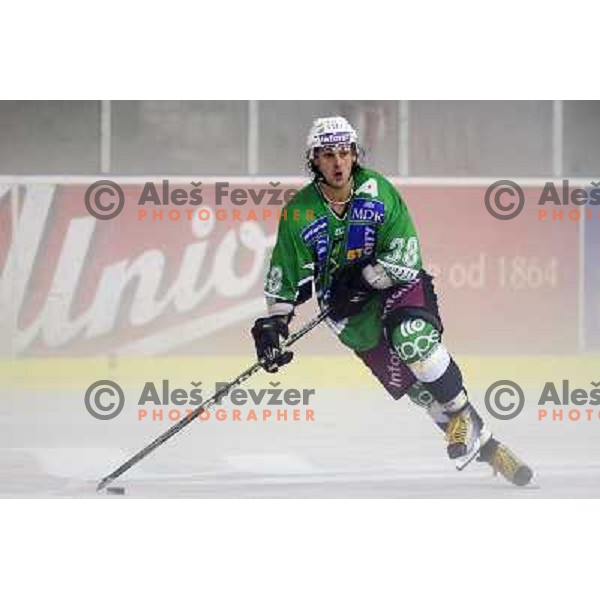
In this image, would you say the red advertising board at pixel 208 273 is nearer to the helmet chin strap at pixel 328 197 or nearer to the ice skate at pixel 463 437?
the helmet chin strap at pixel 328 197

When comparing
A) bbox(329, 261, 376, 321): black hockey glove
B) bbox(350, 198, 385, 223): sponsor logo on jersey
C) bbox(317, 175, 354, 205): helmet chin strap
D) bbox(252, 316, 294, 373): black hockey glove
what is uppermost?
bbox(317, 175, 354, 205): helmet chin strap

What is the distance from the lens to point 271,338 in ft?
39.3

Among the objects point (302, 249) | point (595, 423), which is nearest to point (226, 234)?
point (302, 249)

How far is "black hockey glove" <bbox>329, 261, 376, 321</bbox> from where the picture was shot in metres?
11.9

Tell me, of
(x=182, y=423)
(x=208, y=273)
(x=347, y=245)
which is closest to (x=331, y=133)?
(x=347, y=245)

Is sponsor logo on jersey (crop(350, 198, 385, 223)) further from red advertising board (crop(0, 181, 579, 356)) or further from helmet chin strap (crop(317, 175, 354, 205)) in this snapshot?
red advertising board (crop(0, 181, 579, 356))

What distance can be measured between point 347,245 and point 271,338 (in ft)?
1.25

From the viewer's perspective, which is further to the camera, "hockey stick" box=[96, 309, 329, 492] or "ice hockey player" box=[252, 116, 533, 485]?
"hockey stick" box=[96, 309, 329, 492]

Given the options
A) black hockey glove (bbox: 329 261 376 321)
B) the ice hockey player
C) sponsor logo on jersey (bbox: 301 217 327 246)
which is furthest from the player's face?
black hockey glove (bbox: 329 261 376 321)

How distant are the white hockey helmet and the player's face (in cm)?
2

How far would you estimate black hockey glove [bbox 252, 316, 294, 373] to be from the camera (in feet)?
39.3

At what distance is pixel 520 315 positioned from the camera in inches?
474

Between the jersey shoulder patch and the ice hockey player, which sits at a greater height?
the jersey shoulder patch

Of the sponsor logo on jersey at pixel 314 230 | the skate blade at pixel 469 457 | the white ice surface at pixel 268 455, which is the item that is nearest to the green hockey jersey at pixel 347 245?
the sponsor logo on jersey at pixel 314 230
